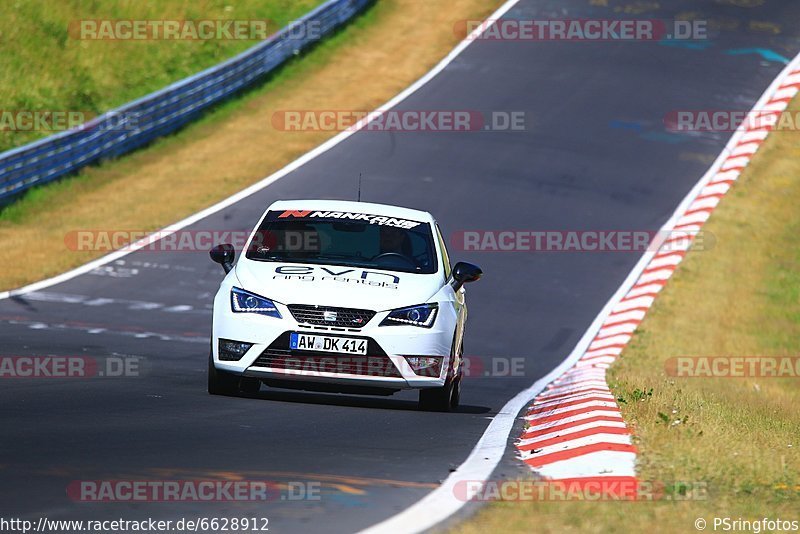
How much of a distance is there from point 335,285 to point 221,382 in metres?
1.24

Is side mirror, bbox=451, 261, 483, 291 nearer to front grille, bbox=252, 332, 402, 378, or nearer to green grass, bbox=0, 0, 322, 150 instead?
front grille, bbox=252, 332, 402, 378

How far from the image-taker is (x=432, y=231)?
478 inches

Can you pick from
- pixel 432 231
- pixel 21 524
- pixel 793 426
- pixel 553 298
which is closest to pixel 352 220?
pixel 432 231

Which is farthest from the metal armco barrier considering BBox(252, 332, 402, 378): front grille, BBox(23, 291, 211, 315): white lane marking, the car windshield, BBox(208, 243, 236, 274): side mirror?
BBox(252, 332, 402, 378): front grille

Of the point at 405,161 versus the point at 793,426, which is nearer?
the point at 793,426

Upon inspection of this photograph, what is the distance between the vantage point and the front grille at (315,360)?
1048 centimetres

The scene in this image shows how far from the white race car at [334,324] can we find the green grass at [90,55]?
17864mm

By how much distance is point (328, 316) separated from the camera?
10508 millimetres

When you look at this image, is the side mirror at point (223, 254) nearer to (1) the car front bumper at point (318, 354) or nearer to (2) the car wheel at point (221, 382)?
(1) the car front bumper at point (318, 354)

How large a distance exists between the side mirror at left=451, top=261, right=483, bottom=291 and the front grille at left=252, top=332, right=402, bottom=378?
127cm

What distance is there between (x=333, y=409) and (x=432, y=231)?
2.07 m

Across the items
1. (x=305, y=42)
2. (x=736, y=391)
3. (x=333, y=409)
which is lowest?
(x=736, y=391)

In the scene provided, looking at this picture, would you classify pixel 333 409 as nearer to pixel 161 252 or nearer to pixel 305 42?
pixel 161 252

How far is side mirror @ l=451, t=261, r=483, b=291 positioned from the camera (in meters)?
11.5
